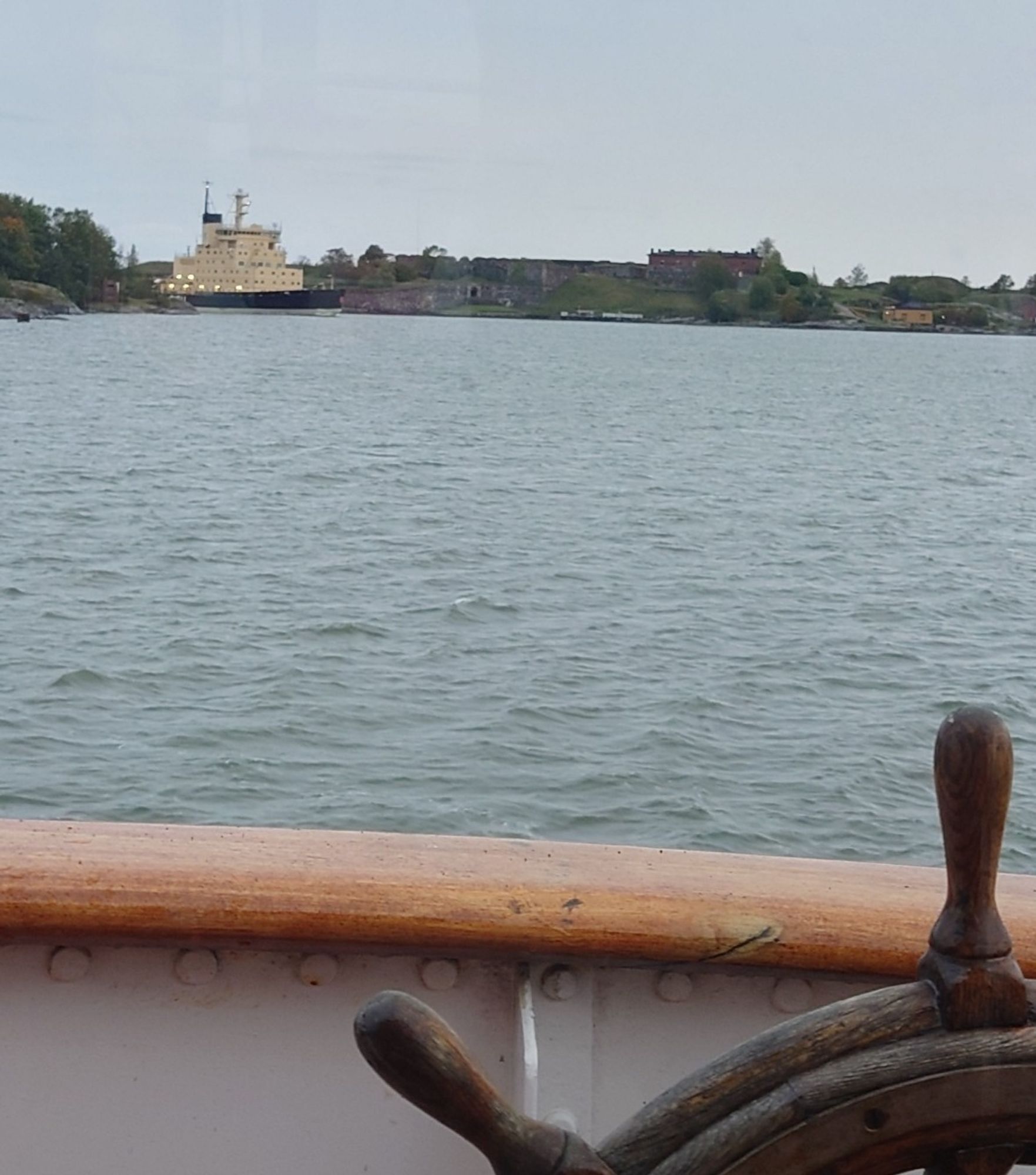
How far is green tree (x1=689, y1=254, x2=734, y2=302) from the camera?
4537 centimetres

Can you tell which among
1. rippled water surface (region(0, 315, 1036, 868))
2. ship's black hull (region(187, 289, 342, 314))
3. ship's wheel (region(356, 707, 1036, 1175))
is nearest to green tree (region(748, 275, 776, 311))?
ship's black hull (region(187, 289, 342, 314))

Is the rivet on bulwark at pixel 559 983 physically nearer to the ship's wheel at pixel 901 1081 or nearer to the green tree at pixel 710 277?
the ship's wheel at pixel 901 1081

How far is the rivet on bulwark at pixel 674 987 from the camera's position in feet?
3.32

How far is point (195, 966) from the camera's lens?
1.00 m

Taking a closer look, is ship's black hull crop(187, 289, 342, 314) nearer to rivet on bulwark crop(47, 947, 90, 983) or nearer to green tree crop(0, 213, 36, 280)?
green tree crop(0, 213, 36, 280)

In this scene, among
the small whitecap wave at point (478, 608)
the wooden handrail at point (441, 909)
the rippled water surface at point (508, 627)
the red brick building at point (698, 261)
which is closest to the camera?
the wooden handrail at point (441, 909)

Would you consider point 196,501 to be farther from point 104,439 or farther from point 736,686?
point 736,686

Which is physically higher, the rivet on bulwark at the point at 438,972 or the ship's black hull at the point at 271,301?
the ship's black hull at the point at 271,301

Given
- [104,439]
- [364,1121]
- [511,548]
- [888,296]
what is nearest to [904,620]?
[511,548]

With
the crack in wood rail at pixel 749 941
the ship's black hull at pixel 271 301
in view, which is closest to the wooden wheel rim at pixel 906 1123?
the crack in wood rail at pixel 749 941

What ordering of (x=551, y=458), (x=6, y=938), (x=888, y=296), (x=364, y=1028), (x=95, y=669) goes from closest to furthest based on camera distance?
(x=364, y=1028)
(x=6, y=938)
(x=95, y=669)
(x=551, y=458)
(x=888, y=296)

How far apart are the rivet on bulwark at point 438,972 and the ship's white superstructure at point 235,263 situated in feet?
174

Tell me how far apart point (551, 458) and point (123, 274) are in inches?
1652

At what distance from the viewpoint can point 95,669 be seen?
23.2 feet
